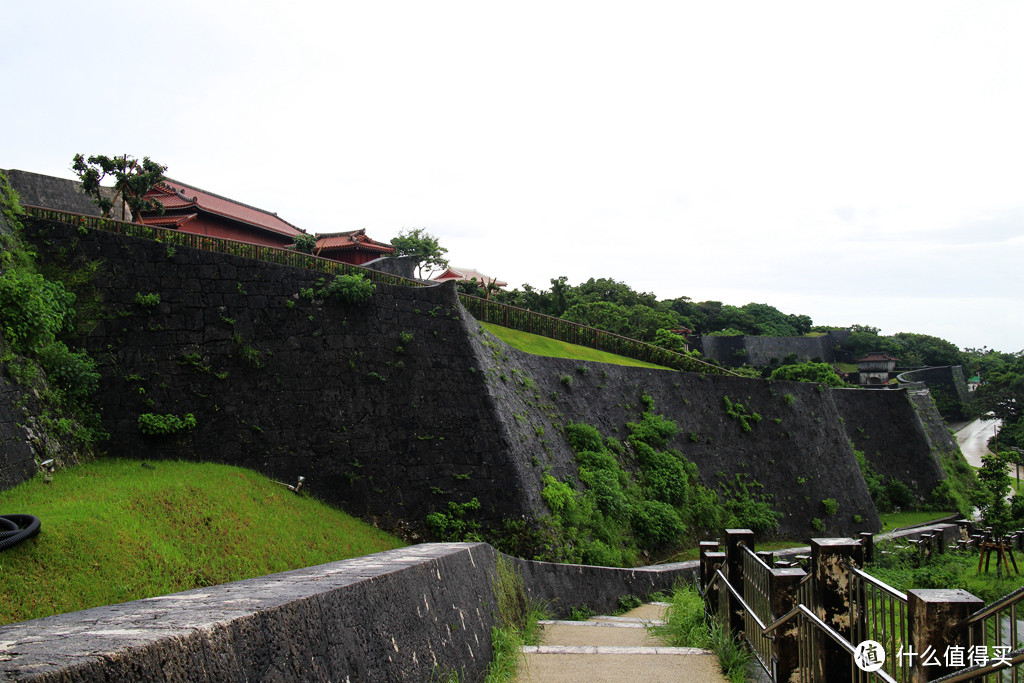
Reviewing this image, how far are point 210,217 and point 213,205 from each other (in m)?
0.82

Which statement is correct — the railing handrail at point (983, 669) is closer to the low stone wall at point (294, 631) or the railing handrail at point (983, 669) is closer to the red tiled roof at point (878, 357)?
the low stone wall at point (294, 631)

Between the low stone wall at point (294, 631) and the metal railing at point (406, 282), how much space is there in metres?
10.0

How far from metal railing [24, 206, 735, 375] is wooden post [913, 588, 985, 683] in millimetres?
12603

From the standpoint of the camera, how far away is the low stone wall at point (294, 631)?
7.30 feet

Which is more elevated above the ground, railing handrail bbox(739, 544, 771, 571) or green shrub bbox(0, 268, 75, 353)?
green shrub bbox(0, 268, 75, 353)

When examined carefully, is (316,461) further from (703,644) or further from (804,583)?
(804,583)

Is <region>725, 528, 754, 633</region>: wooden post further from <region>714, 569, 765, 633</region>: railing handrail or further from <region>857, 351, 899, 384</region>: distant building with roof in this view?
<region>857, 351, 899, 384</region>: distant building with roof

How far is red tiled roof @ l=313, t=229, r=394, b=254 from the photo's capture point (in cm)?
2612

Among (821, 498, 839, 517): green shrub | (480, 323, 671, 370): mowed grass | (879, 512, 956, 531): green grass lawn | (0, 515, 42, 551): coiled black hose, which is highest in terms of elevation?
(480, 323, 671, 370): mowed grass

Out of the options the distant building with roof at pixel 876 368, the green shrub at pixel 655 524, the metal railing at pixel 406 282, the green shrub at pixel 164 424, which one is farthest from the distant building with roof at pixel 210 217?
the distant building with roof at pixel 876 368

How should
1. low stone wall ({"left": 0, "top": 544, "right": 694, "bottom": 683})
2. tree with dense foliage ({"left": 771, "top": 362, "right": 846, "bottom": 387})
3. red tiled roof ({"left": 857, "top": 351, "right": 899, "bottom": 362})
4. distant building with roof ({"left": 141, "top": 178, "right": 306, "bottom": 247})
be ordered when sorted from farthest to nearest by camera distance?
red tiled roof ({"left": 857, "top": 351, "right": 899, "bottom": 362}), tree with dense foliage ({"left": 771, "top": 362, "right": 846, "bottom": 387}), distant building with roof ({"left": 141, "top": 178, "right": 306, "bottom": 247}), low stone wall ({"left": 0, "top": 544, "right": 694, "bottom": 683})

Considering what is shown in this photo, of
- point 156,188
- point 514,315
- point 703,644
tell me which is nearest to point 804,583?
point 703,644

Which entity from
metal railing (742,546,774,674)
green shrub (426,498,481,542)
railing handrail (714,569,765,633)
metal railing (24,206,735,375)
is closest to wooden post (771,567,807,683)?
metal railing (742,546,774,674)

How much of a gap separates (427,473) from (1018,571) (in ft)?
47.3
